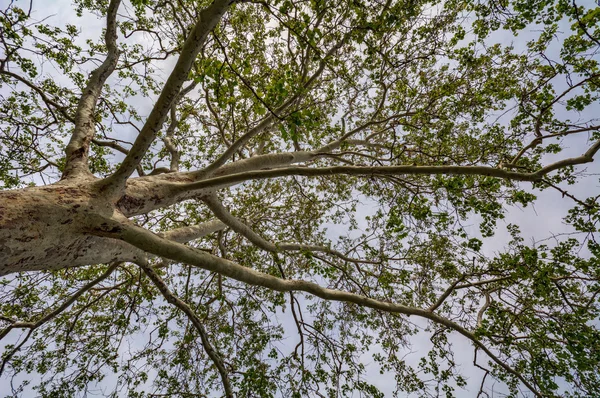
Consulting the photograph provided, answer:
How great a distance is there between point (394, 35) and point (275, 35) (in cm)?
230

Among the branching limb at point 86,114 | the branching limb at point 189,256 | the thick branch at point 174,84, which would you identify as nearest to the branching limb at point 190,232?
the branching limb at point 86,114

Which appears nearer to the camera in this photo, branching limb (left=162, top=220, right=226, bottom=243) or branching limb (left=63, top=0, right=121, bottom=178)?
branching limb (left=63, top=0, right=121, bottom=178)

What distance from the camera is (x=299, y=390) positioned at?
4836mm

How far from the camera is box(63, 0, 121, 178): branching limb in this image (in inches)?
132

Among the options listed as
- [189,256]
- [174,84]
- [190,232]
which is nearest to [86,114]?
[190,232]

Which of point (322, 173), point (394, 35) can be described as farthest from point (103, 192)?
point (394, 35)

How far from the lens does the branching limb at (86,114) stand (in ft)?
11.0

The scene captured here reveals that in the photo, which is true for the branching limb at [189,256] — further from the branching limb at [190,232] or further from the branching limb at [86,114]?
the branching limb at [190,232]

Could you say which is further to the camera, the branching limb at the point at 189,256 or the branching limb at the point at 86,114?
the branching limb at the point at 86,114

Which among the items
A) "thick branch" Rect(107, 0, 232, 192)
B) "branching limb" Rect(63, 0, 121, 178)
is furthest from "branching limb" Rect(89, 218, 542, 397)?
"branching limb" Rect(63, 0, 121, 178)

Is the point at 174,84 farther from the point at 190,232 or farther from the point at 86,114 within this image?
the point at 190,232

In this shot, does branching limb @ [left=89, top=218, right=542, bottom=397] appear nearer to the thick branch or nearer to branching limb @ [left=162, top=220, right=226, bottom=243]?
the thick branch

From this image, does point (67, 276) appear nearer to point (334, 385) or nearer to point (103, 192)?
point (103, 192)

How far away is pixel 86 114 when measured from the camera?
386 cm
